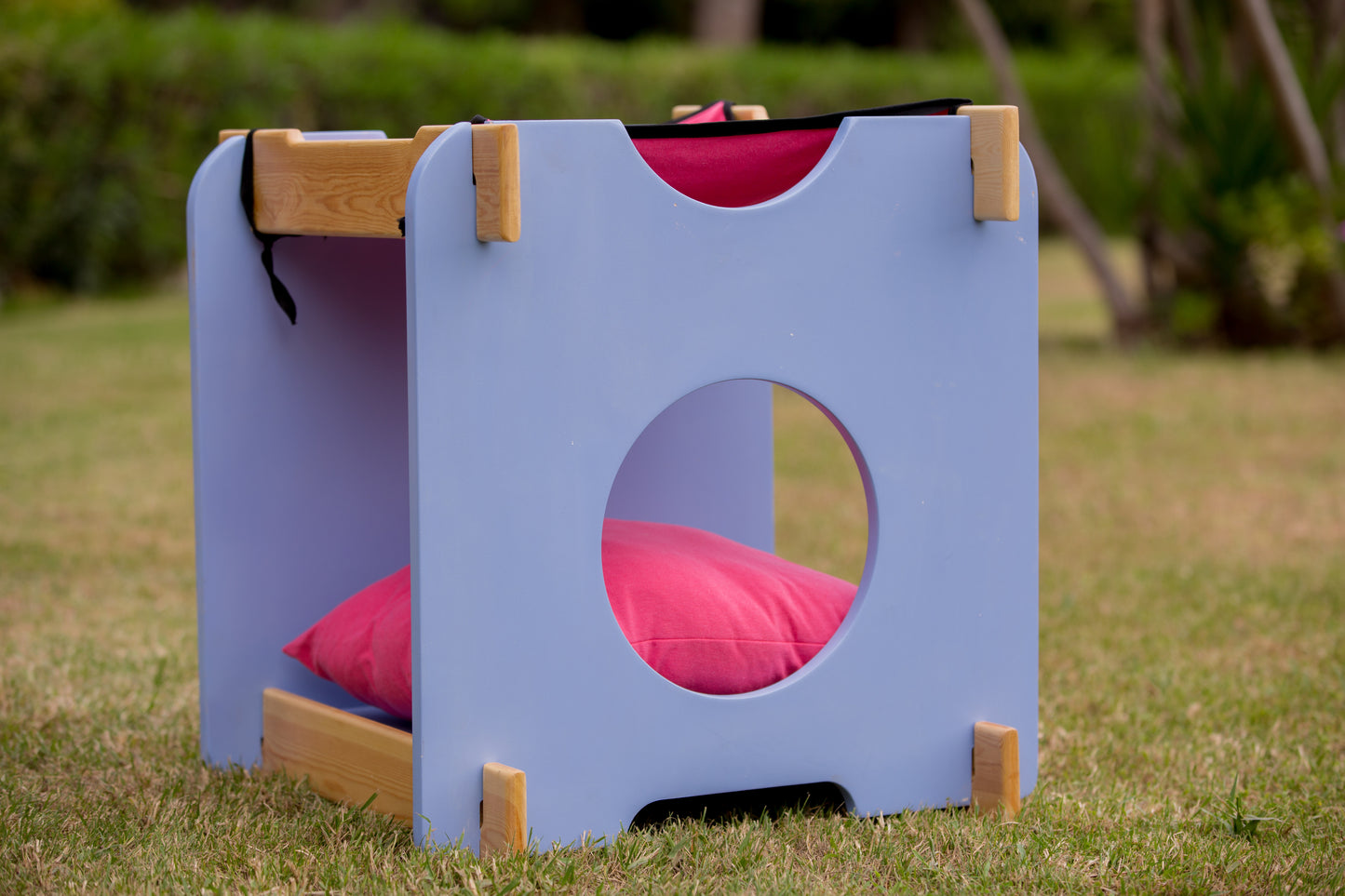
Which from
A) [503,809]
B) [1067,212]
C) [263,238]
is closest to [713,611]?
[503,809]

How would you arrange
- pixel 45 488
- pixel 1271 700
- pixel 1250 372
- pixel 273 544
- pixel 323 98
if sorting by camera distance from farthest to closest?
pixel 323 98 < pixel 1250 372 < pixel 45 488 < pixel 1271 700 < pixel 273 544

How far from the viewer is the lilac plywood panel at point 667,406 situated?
202cm

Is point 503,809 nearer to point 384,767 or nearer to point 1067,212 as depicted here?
point 384,767

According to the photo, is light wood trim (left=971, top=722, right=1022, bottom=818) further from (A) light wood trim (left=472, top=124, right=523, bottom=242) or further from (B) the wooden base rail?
(A) light wood trim (left=472, top=124, right=523, bottom=242)

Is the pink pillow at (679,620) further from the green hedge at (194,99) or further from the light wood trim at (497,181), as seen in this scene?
the green hedge at (194,99)

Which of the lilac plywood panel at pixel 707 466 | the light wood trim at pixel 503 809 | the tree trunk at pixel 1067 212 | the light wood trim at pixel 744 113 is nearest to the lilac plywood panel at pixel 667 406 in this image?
the light wood trim at pixel 503 809

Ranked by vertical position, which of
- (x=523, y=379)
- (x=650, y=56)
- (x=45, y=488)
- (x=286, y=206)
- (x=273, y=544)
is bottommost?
(x=45, y=488)

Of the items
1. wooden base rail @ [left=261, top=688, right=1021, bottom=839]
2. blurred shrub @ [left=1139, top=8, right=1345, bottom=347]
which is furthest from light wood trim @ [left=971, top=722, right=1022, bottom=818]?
blurred shrub @ [left=1139, top=8, right=1345, bottom=347]

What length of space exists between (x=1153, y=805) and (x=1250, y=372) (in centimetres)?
531

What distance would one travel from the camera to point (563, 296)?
2059 millimetres

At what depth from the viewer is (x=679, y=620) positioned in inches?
90.7

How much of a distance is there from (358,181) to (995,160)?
94 centimetres

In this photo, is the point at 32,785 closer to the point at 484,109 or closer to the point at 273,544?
the point at 273,544

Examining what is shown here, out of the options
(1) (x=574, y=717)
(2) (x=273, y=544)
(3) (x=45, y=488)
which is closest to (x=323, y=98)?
(3) (x=45, y=488)
